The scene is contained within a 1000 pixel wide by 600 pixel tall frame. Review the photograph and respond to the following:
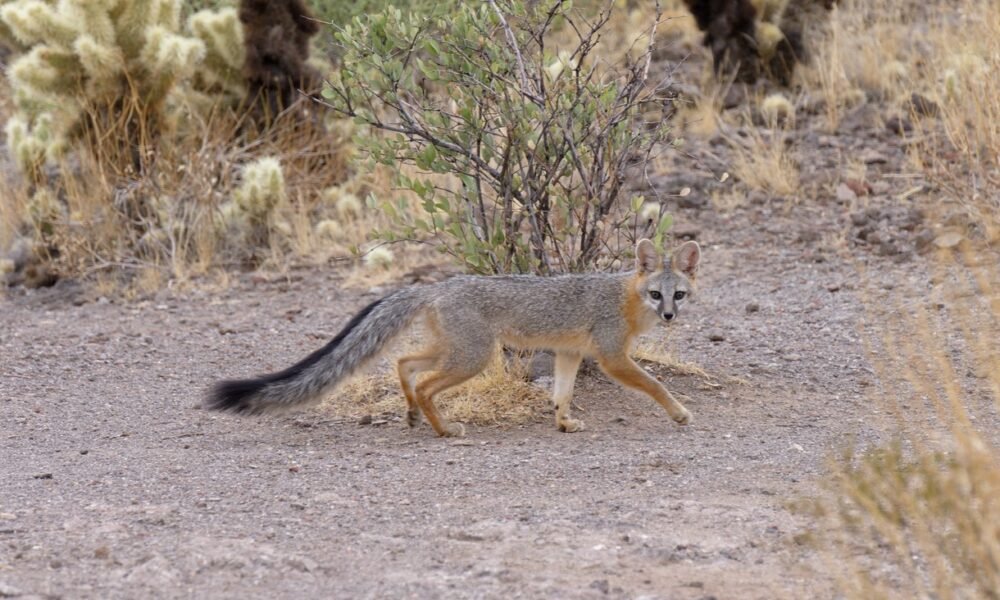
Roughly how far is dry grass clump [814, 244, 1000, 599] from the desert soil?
17cm

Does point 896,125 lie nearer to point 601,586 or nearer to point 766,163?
point 766,163

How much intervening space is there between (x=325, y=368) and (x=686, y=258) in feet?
6.05

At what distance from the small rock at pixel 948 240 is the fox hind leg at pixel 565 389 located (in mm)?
3890

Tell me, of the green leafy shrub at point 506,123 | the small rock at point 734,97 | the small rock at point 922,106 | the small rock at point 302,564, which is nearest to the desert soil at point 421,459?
the small rock at point 302,564

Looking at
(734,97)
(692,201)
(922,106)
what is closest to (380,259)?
(692,201)

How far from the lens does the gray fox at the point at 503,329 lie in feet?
19.3

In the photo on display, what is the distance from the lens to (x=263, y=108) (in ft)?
37.4

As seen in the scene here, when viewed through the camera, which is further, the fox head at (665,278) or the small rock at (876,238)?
the small rock at (876,238)

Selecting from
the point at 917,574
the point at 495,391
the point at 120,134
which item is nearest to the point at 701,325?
the point at 495,391

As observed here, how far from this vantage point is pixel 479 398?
6.43 meters

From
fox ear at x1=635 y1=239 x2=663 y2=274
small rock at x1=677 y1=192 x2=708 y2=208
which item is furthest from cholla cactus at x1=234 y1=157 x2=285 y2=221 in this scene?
fox ear at x1=635 y1=239 x2=663 y2=274

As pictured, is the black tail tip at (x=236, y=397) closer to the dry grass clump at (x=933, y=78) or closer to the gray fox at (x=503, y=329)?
the gray fox at (x=503, y=329)

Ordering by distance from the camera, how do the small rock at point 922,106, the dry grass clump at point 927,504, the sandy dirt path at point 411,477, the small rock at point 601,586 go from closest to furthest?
the dry grass clump at point 927,504 → the small rock at point 601,586 → the sandy dirt path at point 411,477 → the small rock at point 922,106

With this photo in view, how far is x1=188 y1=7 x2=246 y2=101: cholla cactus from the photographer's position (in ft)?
35.8
